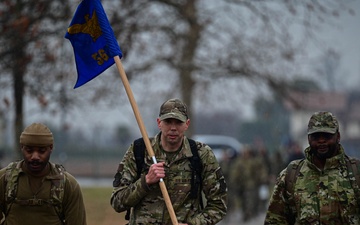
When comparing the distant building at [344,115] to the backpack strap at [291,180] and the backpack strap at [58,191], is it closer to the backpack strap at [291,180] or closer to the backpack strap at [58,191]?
the backpack strap at [291,180]

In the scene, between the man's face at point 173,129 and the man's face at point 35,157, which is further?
the man's face at point 173,129

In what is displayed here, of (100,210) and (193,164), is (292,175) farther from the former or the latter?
(100,210)

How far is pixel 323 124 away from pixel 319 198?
1.87 ft

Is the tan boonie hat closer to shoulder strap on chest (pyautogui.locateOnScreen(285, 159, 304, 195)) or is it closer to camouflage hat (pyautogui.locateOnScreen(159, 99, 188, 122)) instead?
camouflage hat (pyautogui.locateOnScreen(159, 99, 188, 122))

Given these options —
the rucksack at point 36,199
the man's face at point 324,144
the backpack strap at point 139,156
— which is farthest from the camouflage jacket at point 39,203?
the man's face at point 324,144

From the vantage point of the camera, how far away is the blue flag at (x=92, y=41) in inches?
320

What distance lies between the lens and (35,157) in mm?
7297

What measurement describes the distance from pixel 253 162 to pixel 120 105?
360cm

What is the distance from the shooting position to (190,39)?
81.8ft

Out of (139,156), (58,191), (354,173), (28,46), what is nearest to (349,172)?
(354,173)

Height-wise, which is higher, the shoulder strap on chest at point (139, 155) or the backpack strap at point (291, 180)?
the shoulder strap on chest at point (139, 155)

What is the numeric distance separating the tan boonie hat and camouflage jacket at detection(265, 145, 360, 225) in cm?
181

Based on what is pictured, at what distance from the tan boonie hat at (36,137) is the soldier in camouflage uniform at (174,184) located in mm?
699

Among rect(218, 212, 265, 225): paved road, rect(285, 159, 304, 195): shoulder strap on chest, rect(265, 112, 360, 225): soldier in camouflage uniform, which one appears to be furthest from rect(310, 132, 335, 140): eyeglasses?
rect(218, 212, 265, 225): paved road
